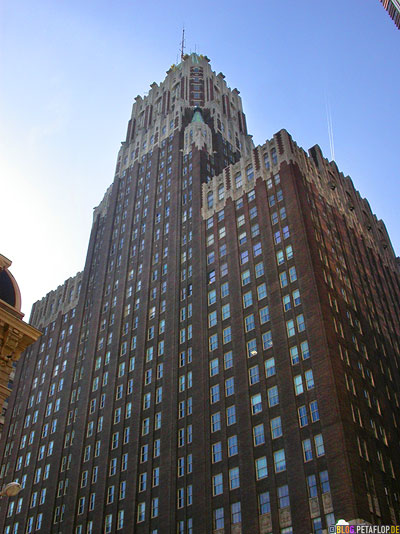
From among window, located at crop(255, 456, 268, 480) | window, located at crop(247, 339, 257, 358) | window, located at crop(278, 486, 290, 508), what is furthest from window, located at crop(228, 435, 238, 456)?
window, located at crop(247, 339, 257, 358)

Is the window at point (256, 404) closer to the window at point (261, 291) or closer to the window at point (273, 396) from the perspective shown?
the window at point (273, 396)

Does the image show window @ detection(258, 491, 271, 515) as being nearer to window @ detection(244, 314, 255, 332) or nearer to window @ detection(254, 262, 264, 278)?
window @ detection(244, 314, 255, 332)

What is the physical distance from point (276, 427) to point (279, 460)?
3.55m

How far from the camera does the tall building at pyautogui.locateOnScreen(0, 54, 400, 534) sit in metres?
56.5

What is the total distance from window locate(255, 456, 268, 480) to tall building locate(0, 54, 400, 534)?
0.54 feet

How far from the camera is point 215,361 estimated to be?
232ft

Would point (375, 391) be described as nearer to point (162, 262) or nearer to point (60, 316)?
point (162, 262)

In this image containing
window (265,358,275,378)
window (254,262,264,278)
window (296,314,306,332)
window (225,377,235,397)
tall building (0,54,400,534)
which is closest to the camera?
tall building (0,54,400,534)

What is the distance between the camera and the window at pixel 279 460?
55875mm

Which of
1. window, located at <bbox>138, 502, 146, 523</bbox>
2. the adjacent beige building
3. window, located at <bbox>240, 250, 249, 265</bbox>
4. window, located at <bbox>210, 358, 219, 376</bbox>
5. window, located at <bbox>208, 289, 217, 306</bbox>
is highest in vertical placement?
window, located at <bbox>240, 250, 249, 265</bbox>

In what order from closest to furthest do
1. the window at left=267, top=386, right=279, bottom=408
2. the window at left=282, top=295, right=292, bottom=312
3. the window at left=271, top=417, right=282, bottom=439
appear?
1. the window at left=271, top=417, right=282, bottom=439
2. the window at left=267, top=386, right=279, bottom=408
3. the window at left=282, top=295, right=292, bottom=312

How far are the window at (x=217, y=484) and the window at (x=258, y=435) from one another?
17.9 ft

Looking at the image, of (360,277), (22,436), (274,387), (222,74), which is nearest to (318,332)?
(274,387)

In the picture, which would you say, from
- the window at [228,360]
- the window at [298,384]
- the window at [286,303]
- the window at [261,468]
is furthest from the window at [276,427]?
the window at [286,303]
